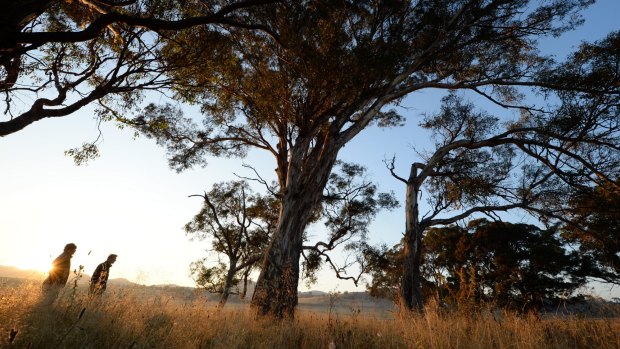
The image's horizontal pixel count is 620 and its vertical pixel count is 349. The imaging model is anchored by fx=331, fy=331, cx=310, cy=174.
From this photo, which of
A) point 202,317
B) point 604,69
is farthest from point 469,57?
point 202,317

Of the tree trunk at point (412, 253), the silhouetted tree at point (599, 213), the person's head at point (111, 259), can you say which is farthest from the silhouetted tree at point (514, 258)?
the person's head at point (111, 259)

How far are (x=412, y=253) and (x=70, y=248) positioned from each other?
8862 mm

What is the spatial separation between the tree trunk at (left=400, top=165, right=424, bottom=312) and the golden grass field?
4.41m

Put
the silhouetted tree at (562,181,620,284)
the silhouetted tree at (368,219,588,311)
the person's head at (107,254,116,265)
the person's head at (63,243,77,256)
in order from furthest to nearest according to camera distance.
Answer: the silhouetted tree at (368,219,588,311) → the silhouetted tree at (562,181,620,284) → the person's head at (107,254,116,265) → the person's head at (63,243,77,256)

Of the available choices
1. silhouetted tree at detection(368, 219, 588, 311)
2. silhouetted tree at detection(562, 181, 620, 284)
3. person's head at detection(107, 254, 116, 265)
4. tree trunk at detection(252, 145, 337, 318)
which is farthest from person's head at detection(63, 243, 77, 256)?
silhouetted tree at detection(368, 219, 588, 311)

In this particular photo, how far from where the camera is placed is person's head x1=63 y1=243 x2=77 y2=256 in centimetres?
708

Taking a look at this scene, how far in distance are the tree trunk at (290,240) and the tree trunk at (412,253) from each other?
3794 millimetres

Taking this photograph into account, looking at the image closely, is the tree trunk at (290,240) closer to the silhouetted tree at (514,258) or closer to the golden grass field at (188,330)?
the golden grass field at (188,330)

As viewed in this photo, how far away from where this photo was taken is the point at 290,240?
7.60 m

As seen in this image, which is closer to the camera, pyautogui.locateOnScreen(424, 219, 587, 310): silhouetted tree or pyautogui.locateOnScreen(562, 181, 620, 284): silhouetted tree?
pyautogui.locateOnScreen(562, 181, 620, 284): silhouetted tree

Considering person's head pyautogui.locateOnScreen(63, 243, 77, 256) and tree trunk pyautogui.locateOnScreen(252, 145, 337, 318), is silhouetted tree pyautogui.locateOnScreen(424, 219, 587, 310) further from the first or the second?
person's head pyautogui.locateOnScreen(63, 243, 77, 256)

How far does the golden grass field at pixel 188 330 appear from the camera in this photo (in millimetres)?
2732

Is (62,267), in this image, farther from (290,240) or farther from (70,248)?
(290,240)

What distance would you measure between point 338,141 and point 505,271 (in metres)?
16.8
